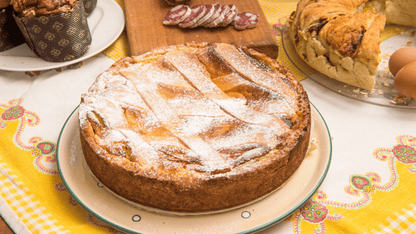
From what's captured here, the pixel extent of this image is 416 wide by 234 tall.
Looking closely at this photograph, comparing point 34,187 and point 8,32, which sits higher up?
point 8,32

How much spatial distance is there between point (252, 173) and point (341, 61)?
0.91 m

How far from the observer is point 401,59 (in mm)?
→ 1779

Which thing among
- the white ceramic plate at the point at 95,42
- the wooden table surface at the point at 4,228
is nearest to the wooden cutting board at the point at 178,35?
the white ceramic plate at the point at 95,42

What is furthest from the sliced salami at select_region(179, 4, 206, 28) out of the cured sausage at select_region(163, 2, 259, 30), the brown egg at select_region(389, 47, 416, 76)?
the brown egg at select_region(389, 47, 416, 76)

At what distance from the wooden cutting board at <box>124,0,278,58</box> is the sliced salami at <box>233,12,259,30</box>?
2cm

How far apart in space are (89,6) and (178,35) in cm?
69

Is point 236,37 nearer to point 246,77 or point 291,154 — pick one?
point 246,77

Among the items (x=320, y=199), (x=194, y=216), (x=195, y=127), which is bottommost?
(x=320, y=199)

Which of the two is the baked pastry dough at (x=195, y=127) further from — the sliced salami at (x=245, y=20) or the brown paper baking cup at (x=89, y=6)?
the brown paper baking cup at (x=89, y=6)

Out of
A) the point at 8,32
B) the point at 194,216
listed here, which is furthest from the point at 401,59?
the point at 8,32

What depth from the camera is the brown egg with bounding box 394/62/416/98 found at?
64.5 inches

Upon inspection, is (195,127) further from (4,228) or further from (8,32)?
(8,32)

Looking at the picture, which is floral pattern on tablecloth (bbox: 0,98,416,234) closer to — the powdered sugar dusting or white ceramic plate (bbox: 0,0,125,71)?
the powdered sugar dusting

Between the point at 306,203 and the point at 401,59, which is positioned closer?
the point at 306,203
